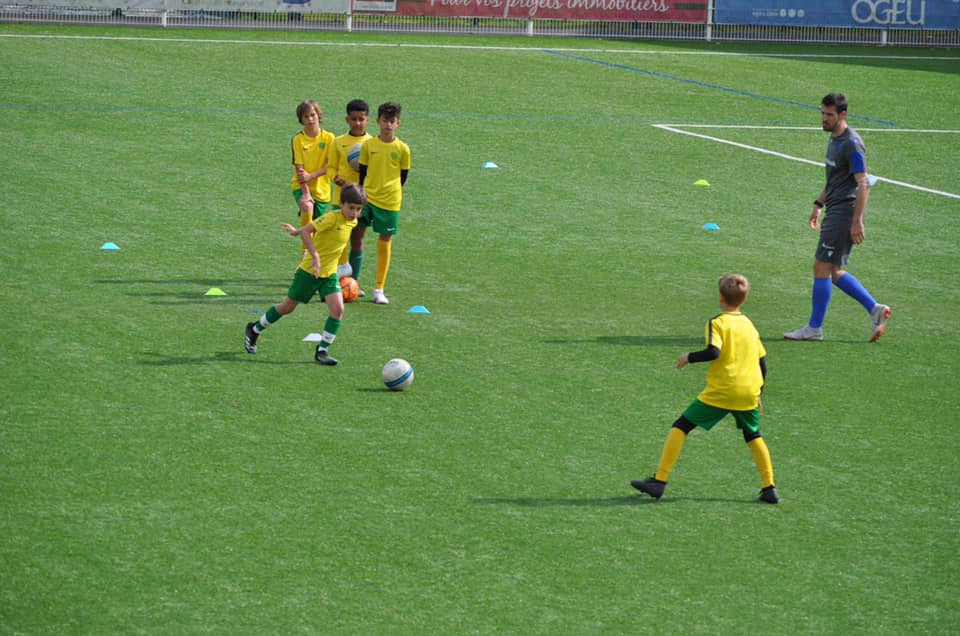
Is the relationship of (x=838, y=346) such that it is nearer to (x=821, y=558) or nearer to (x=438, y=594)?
(x=821, y=558)

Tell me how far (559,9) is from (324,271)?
24.2 metres

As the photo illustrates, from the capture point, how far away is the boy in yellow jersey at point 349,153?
1358 centimetres

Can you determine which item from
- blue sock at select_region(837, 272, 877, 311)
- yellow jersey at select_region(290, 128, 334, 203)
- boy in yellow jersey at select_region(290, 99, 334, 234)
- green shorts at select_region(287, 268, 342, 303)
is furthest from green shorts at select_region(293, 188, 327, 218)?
blue sock at select_region(837, 272, 877, 311)

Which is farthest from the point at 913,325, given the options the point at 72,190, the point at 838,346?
the point at 72,190

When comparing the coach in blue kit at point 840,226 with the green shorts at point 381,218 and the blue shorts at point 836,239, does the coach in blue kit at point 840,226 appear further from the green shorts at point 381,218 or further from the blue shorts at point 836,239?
the green shorts at point 381,218

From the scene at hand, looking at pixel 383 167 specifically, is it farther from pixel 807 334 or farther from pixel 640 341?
pixel 807 334

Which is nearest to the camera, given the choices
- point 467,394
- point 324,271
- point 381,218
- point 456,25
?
point 467,394

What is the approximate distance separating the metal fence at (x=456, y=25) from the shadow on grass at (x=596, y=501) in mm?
25811

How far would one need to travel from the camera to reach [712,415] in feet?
28.3

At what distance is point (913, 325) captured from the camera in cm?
1377

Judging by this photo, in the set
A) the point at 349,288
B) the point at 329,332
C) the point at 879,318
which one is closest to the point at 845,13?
the point at 879,318

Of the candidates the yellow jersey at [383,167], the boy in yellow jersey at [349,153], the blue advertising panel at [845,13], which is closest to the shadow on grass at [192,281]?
the boy in yellow jersey at [349,153]

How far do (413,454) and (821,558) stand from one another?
9.47 feet

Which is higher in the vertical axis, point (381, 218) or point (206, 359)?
point (381, 218)
